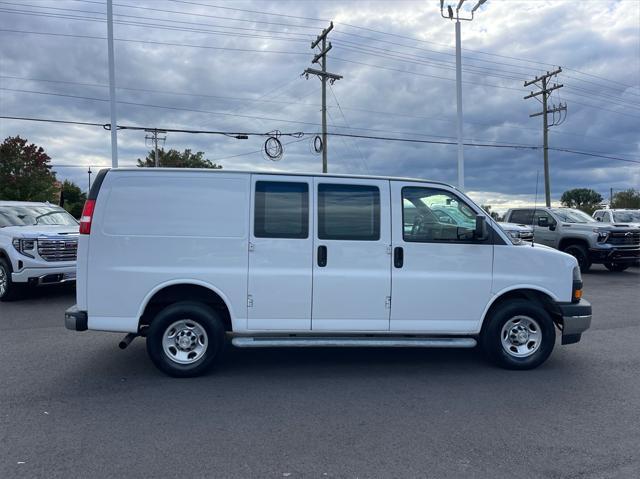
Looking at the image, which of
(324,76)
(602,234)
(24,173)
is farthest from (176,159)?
(602,234)

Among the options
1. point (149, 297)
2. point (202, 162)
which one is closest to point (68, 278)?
point (149, 297)

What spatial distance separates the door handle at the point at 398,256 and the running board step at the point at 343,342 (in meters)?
0.82

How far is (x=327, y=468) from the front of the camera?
138 inches

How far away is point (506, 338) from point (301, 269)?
8.05 feet

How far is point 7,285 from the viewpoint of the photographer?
10055mm

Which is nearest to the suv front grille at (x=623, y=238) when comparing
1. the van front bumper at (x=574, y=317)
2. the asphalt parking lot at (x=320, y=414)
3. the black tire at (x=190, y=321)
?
the asphalt parking lot at (x=320, y=414)

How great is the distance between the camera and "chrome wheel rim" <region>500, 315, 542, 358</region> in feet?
18.7

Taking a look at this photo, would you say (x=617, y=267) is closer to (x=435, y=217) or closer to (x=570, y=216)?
(x=570, y=216)

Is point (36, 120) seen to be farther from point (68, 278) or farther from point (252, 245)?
point (252, 245)

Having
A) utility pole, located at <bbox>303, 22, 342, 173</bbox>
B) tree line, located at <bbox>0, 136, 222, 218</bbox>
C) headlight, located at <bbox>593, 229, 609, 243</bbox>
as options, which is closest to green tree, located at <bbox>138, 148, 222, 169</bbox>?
tree line, located at <bbox>0, 136, 222, 218</bbox>

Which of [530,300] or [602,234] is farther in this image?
[602,234]

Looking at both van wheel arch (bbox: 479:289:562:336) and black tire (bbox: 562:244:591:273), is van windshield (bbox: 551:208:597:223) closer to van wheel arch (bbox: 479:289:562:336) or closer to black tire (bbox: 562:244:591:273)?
black tire (bbox: 562:244:591:273)

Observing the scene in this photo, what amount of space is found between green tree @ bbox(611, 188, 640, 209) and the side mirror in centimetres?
6068

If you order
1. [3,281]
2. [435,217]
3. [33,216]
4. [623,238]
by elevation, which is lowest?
[3,281]
